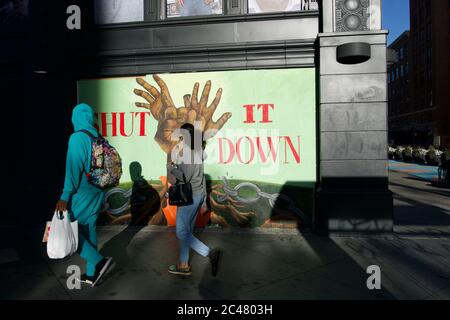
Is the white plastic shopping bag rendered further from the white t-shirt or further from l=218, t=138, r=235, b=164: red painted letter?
the white t-shirt

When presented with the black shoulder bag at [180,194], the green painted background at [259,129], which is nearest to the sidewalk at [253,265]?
the green painted background at [259,129]

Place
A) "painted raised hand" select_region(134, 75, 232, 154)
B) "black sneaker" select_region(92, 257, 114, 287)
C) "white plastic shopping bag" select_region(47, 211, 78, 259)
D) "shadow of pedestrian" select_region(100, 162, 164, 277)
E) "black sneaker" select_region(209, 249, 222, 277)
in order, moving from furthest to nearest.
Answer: "shadow of pedestrian" select_region(100, 162, 164, 277), "painted raised hand" select_region(134, 75, 232, 154), "black sneaker" select_region(209, 249, 222, 277), "black sneaker" select_region(92, 257, 114, 287), "white plastic shopping bag" select_region(47, 211, 78, 259)

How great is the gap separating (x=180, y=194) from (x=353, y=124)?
382 cm

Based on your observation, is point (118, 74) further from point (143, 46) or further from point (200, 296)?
point (200, 296)

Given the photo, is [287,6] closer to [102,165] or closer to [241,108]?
[241,108]

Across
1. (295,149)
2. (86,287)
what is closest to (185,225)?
(86,287)

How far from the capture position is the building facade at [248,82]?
5715 mm

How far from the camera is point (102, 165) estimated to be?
3496mm

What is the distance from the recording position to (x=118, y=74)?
6598mm

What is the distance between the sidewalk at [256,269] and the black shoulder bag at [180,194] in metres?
1.05

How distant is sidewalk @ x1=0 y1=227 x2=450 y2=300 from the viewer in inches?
141

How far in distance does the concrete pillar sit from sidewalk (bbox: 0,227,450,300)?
19.5 inches

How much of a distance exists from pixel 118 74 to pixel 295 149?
163 inches

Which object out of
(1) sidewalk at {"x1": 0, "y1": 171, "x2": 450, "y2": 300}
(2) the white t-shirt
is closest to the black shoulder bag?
(1) sidewalk at {"x1": 0, "y1": 171, "x2": 450, "y2": 300}
